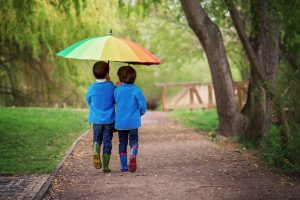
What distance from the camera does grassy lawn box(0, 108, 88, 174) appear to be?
382 inches

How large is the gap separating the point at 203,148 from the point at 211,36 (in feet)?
9.12

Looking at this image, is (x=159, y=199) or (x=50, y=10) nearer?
(x=159, y=199)

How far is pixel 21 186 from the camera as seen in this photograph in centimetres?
772

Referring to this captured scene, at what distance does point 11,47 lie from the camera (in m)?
21.0

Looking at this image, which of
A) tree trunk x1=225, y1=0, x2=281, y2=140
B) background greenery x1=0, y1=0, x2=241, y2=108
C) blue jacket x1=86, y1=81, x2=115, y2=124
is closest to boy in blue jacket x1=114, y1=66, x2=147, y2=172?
blue jacket x1=86, y1=81, x2=115, y2=124

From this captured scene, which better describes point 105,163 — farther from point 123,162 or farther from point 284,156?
point 284,156

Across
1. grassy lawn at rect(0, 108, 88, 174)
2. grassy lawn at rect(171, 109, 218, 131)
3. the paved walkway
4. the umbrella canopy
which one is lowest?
grassy lawn at rect(171, 109, 218, 131)

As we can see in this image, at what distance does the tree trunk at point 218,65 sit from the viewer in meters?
12.6

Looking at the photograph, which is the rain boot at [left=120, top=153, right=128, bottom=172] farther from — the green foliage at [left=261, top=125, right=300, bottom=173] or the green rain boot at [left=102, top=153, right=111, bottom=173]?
the green foliage at [left=261, top=125, right=300, bottom=173]

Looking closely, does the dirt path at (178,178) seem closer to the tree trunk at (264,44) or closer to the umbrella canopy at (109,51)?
the tree trunk at (264,44)

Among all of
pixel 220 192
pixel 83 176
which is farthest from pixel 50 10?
pixel 220 192

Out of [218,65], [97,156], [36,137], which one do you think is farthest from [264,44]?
[36,137]

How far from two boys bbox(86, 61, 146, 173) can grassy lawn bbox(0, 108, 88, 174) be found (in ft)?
3.83

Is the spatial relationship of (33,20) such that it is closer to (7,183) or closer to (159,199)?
(7,183)
